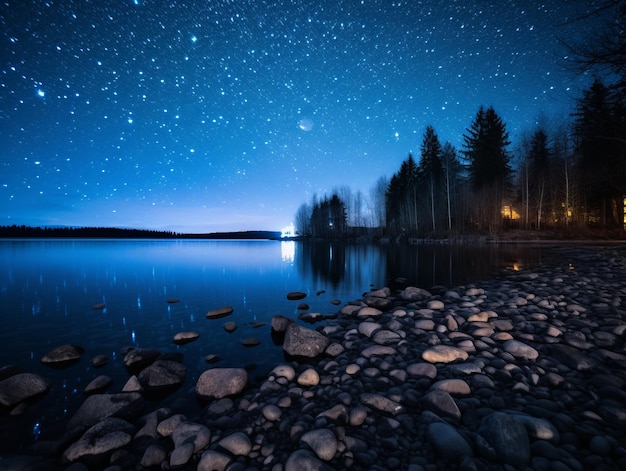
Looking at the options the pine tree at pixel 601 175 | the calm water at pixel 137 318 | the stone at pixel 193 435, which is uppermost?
the pine tree at pixel 601 175

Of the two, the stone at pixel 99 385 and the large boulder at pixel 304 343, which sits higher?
the large boulder at pixel 304 343

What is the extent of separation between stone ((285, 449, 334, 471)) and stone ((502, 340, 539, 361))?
10.8 ft

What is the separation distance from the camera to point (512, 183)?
124 ft

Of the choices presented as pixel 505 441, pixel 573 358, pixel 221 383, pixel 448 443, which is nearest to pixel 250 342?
pixel 221 383

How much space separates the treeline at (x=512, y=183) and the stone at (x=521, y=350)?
1055 inches

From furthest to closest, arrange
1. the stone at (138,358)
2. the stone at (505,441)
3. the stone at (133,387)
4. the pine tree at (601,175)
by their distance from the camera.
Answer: the pine tree at (601,175) → the stone at (138,358) → the stone at (133,387) → the stone at (505,441)

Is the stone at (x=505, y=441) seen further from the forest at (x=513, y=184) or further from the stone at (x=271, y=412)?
the forest at (x=513, y=184)

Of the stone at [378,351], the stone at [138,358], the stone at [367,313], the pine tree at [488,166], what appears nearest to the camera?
the stone at [378,351]

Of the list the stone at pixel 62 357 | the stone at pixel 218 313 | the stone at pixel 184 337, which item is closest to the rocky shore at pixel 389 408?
the stone at pixel 184 337

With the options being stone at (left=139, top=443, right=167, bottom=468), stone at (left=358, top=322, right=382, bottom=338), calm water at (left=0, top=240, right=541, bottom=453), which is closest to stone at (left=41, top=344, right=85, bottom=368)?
calm water at (left=0, top=240, right=541, bottom=453)

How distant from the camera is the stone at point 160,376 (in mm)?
3635

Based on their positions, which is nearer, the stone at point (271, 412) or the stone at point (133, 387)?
the stone at point (271, 412)

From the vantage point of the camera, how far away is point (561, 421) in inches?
89.6

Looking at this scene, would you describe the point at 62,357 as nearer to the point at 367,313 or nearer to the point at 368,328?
the point at 368,328
